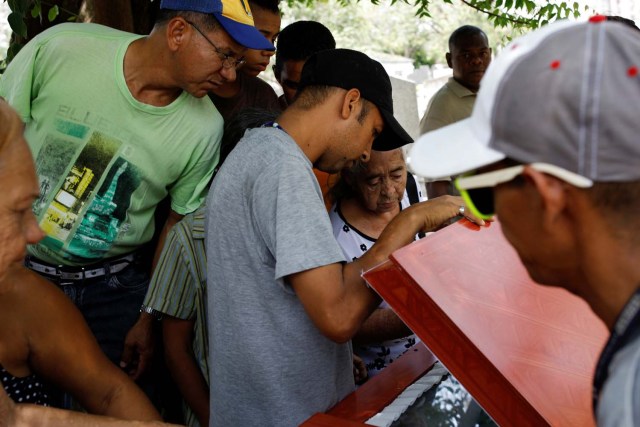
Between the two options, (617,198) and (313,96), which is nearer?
(617,198)

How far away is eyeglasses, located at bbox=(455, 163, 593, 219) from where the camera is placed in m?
0.95

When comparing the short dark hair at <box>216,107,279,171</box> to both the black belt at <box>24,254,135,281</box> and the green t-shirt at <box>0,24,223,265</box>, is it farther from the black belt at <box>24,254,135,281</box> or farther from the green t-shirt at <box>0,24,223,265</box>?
the black belt at <box>24,254,135,281</box>

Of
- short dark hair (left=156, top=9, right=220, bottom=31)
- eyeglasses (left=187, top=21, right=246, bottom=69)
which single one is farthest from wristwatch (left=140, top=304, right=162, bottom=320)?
short dark hair (left=156, top=9, right=220, bottom=31)

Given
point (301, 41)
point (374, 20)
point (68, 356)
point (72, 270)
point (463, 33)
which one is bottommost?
point (374, 20)

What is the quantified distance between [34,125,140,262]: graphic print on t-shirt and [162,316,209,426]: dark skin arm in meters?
0.42

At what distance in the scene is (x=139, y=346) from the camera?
8.71 feet

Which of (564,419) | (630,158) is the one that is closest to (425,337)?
(564,419)

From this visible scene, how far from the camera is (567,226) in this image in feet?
3.33

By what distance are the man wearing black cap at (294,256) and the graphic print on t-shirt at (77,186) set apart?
687 millimetres

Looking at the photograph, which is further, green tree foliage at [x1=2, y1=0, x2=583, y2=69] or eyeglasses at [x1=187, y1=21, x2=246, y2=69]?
green tree foliage at [x1=2, y1=0, x2=583, y2=69]

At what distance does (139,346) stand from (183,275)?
1.22 feet

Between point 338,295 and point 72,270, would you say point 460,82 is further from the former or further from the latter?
point 338,295

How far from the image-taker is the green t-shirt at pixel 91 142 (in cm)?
253

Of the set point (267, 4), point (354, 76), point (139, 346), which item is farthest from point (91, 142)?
point (267, 4)
